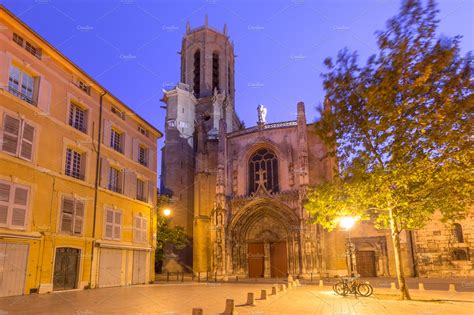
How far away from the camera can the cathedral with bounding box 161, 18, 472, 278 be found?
28219 mm

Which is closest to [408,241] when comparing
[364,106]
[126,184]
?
[364,106]

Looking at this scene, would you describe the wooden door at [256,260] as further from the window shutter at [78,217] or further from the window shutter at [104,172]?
the window shutter at [78,217]

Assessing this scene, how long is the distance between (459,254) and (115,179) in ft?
76.5

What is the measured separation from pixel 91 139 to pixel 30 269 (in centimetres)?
677

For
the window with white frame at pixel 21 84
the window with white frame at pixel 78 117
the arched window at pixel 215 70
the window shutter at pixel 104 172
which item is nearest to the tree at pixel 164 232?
the window shutter at pixel 104 172

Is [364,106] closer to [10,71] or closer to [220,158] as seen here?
[10,71]

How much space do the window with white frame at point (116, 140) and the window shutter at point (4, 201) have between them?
24.4ft

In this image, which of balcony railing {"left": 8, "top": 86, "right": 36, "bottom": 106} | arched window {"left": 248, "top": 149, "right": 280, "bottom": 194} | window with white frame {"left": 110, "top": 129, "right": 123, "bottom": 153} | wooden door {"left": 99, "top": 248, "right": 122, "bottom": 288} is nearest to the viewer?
balcony railing {"left": 8, "top": 86, "right": 36, "bottom": 106}

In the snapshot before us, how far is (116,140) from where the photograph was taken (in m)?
21.1

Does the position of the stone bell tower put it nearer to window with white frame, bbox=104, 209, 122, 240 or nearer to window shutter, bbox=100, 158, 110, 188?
window with white frame, bbox=104, 209, 122, 240

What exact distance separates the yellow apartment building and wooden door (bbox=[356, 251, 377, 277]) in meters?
16.1

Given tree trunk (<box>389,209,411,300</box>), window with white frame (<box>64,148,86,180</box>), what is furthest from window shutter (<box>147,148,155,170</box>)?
tree trunk (<box>389,209,411,300</box>)

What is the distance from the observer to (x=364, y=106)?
515 inches

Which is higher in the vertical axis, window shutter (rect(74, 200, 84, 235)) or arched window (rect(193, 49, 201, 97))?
arched window (rect(193, 49, 201, 97))
